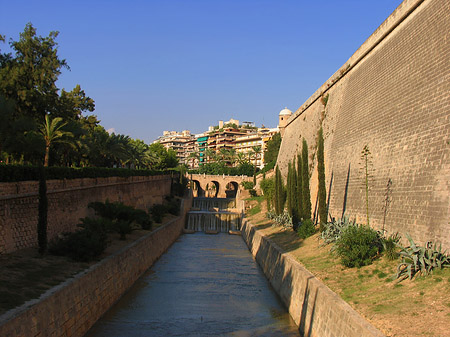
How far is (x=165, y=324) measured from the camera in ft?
44.1

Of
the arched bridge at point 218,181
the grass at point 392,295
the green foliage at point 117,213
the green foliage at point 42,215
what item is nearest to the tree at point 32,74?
the green foliage at point 117,213

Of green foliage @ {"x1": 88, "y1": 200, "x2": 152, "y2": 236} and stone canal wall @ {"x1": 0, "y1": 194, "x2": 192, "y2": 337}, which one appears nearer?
stone canal wall @ {"x1": 0, "y1": 194, "x2": 192, "y2": 337}

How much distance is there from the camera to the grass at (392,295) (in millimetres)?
7506

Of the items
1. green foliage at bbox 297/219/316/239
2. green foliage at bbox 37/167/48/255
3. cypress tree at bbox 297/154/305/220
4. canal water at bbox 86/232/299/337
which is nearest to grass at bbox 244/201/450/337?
canal water at bbox 86/232/299/337

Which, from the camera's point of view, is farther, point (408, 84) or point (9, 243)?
point (408, 84)

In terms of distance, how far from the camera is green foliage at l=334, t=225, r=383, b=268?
1204 cm

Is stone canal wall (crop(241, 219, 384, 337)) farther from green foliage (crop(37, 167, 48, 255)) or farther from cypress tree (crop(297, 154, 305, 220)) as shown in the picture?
green foliage (crop(37, 167, 48, 255))

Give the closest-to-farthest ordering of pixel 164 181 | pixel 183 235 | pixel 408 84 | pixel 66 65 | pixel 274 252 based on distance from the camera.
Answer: pixel 408 84 < pixel 274 252 < pixel 66 65 < pixel 183 235 < pixel 164 181

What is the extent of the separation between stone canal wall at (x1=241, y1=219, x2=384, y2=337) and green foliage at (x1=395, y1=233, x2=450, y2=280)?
1548 mm

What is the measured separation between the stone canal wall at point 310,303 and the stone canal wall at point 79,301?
19.6 ft

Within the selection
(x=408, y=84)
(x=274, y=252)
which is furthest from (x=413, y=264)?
(x=274, y=252)

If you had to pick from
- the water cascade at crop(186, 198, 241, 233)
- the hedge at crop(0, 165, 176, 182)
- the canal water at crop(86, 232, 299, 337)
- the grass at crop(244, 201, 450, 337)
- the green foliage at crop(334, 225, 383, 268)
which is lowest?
the canal water at crop(86, 232, 299, 337)

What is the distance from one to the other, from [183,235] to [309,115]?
51.0ft

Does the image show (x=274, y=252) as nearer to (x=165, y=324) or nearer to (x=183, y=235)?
(x=165, y=324)
